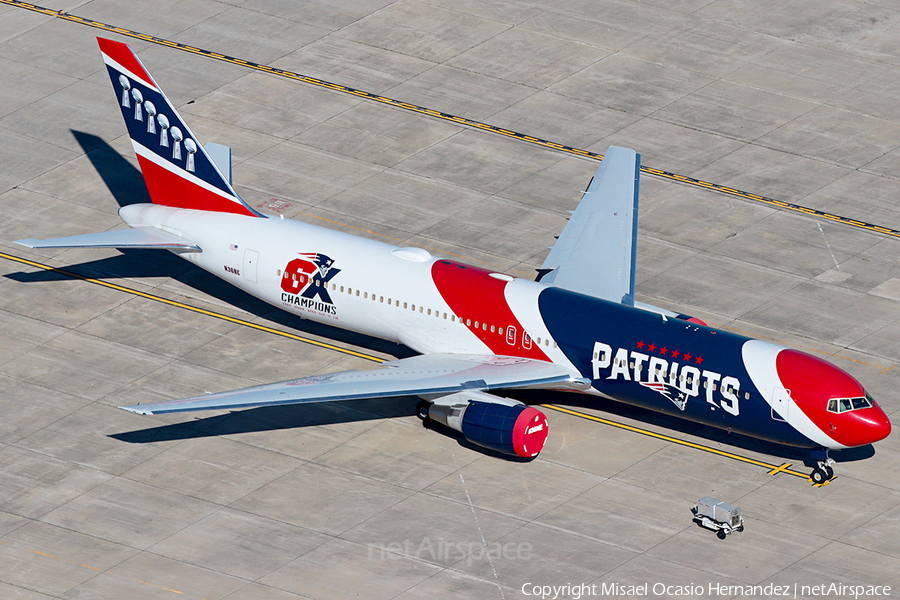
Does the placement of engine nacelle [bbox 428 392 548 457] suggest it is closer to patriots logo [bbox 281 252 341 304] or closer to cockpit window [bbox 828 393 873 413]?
patriots logo [bbox 281 252 341 304]

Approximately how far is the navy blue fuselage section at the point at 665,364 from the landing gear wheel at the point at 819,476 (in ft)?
3.64

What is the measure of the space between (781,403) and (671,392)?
159 inches

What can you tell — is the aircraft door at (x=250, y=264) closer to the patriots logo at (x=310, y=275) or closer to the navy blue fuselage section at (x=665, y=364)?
the patriots logo at (x=310, y=275)

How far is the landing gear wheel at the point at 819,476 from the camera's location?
58.7 m

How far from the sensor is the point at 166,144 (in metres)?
68.6

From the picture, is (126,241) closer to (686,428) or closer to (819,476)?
(686,428)

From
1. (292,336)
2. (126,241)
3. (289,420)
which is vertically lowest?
(289,420)

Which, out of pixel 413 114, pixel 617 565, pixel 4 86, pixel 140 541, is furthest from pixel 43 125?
pixel 617 565

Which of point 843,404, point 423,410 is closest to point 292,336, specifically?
point 423,410

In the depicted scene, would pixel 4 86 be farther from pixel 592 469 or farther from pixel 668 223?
pixel 592 469

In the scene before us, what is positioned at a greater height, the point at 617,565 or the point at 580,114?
the point at 580,114

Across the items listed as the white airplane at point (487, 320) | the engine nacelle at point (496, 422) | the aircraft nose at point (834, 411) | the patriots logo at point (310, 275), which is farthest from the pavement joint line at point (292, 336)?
the engine nacelle at point (496, 422)

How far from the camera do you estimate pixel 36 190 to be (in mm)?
77312

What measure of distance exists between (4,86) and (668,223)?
1424 inches
